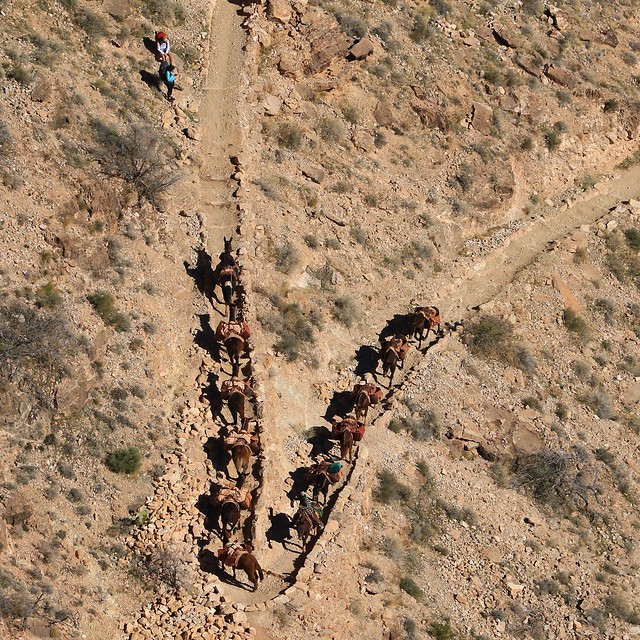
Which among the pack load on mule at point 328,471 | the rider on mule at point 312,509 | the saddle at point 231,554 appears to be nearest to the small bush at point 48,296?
the saddle at point 231,554

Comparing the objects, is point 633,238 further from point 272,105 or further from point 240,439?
point 240,439

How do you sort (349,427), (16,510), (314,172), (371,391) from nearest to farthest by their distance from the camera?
(16,510)
(349,427)
(371,391)
(314,172)

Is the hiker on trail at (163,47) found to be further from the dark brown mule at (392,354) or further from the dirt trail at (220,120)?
the dark brown mule at (392,354)

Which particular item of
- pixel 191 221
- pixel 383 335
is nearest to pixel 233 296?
pixel 191 221

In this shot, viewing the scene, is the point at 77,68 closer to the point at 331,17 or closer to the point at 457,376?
the point at 331,17

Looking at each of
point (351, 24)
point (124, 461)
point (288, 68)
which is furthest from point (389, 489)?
point (351, 24)

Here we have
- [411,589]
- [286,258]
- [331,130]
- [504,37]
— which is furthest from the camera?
[504,37]
